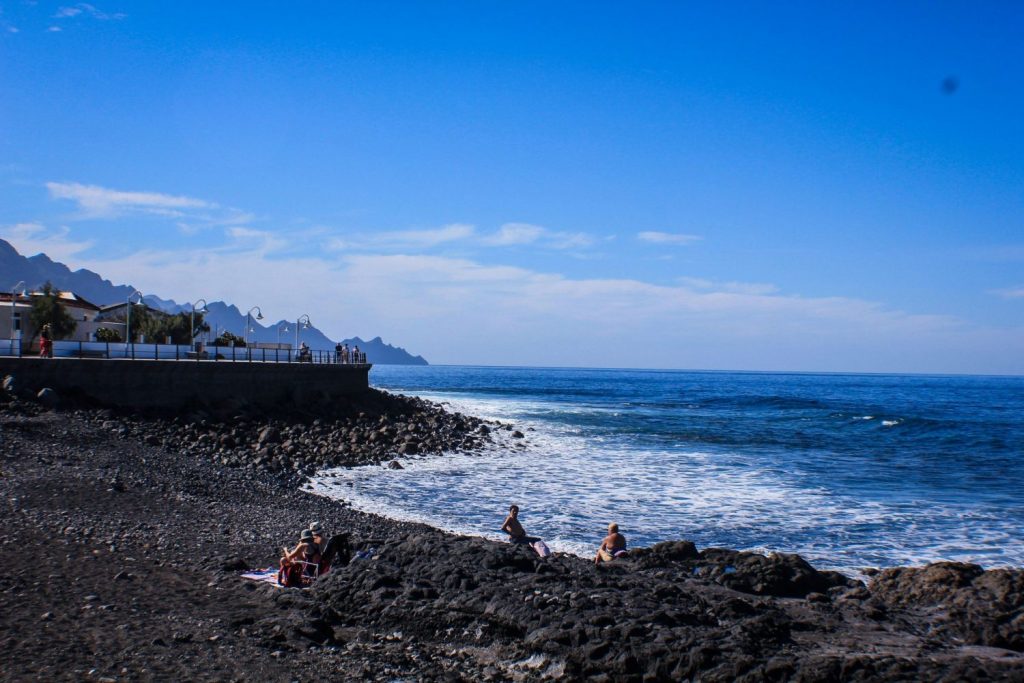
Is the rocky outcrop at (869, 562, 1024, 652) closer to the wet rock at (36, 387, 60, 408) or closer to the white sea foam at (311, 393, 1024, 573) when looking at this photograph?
the white sea foam at (311, 393, 1024, 573)

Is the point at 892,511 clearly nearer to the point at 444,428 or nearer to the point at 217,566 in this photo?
the point at 217,566

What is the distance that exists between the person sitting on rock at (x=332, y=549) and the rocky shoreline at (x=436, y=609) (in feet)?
1.32

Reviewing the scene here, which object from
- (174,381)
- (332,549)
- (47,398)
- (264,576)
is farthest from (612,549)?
(174,381)

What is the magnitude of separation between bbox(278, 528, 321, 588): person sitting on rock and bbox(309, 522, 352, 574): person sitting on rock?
0.09 metres

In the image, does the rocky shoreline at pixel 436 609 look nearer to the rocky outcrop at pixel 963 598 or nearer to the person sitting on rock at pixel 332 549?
the rocky outcrop at pixel 963 598

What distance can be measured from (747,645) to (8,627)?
7434mm

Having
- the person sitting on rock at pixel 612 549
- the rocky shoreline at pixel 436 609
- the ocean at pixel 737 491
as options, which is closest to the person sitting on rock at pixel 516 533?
the ocean at pixel 737 491

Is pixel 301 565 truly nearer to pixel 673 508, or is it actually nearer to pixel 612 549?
pixel 612 549

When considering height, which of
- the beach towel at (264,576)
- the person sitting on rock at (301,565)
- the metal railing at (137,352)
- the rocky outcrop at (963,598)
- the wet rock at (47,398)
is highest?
the metal railing at (137,352)

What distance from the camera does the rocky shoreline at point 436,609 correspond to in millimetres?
7883

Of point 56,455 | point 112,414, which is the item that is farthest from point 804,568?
point 112,414

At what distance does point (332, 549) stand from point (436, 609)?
257cm

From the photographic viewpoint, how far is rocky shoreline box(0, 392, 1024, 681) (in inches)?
310

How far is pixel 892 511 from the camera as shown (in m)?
19.6
